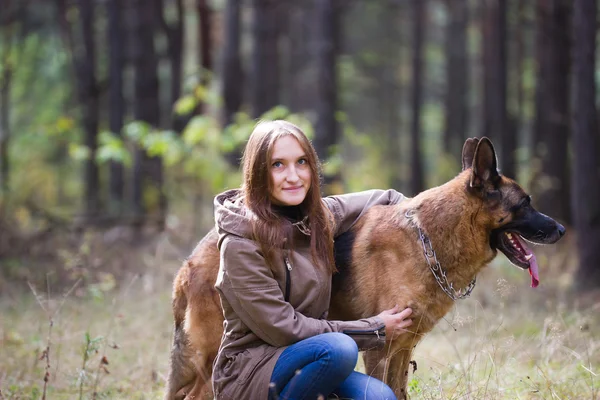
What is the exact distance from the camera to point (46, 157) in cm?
2144

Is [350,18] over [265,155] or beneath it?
over

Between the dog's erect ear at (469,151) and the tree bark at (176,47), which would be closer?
the dog's erect ear at (469,151)

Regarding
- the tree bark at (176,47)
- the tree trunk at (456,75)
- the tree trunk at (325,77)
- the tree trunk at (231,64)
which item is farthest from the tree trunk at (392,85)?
the tree trunk at (325,77)

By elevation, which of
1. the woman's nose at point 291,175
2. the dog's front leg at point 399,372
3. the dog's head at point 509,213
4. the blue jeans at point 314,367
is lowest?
the dog's front leg at point 399,372

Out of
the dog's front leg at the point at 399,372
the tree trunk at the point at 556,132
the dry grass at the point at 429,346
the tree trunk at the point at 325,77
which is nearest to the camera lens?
the dog's front leg at the point at 399,372

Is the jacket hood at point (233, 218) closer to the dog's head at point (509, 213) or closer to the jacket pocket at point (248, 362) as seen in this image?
the jacket pocket at point (248, 362)

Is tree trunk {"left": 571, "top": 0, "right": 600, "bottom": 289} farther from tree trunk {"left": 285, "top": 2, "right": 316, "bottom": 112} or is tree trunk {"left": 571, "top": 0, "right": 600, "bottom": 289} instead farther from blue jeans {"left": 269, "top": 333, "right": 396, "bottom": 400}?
tree trunk {"left": 285, "top": 2, "right": 316, "bottom": 112}

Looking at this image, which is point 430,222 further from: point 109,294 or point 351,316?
point 109,294

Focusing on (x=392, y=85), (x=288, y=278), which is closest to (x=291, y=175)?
(x=288, y=278)

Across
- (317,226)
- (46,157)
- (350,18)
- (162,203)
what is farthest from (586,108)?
(350,18)

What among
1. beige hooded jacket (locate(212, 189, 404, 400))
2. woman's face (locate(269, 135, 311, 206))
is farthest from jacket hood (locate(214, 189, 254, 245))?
woman's face (locate(269, 135, 311, 206))

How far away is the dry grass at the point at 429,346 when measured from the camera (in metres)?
4.62

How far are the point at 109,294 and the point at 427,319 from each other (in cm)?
579

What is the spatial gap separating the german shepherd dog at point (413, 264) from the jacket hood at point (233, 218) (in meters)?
0.49
